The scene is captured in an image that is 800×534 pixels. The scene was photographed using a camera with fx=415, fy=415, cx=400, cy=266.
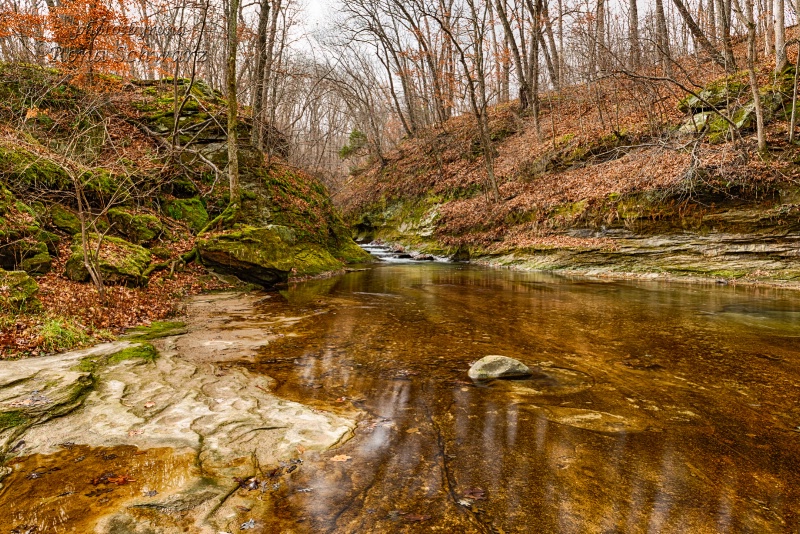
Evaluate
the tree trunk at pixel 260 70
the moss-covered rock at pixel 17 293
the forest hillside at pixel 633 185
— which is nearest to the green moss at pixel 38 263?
the moss-covered rock at pixel 17 293

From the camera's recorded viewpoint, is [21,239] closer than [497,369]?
No

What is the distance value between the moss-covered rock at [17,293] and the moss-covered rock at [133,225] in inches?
195

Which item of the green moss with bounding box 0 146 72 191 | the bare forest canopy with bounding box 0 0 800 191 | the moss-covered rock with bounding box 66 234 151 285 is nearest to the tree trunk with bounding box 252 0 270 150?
the bare forest canopy with bounding box 0 0 800 191

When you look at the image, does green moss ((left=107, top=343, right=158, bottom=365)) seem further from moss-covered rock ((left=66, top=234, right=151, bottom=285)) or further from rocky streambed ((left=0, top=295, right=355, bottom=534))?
moss-covered rock ((left=66, top=234, right=151, bottom=285))

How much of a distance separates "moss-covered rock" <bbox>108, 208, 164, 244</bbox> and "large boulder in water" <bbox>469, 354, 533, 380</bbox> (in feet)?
31.4

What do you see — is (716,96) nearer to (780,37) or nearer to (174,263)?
(780,37)

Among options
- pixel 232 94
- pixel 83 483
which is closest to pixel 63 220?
pixel 232 94

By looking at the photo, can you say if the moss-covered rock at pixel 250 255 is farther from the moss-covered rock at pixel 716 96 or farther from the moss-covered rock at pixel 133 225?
the moss-covered rock at pixel 716 96

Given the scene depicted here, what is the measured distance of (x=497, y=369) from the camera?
Result: 449cm

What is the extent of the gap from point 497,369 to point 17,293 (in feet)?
20.1

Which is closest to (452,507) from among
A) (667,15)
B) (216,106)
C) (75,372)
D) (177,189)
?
(75,372)

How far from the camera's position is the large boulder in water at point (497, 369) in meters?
4.45

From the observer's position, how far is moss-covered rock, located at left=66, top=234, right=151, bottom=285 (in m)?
7.45

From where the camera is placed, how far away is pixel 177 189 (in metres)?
13.5
